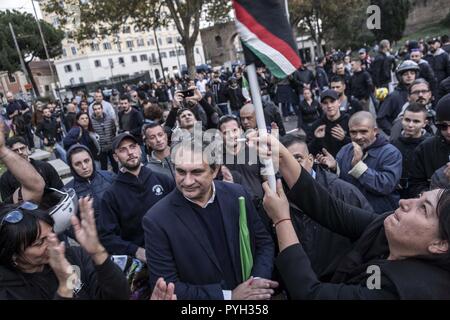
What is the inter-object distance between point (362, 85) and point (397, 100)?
8.88ft

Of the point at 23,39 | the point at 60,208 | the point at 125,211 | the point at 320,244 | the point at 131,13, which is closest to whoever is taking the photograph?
the point at 320,244

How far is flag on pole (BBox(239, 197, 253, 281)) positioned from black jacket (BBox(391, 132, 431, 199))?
6.32 feet

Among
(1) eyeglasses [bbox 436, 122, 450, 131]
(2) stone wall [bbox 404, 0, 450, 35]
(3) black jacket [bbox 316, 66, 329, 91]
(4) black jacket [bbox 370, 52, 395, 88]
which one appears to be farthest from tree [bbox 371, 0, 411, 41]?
(1) eyeglasses [bbox 436, 122, 450, 131]

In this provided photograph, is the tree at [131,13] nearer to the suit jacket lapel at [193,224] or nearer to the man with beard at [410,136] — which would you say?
the man with beard at [410,136]

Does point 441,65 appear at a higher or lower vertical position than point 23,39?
lower

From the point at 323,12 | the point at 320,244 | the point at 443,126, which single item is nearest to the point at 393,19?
the point at 323,12

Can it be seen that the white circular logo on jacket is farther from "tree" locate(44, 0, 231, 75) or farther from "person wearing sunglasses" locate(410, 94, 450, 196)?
"tree" locate(44, 0, 231, 75)

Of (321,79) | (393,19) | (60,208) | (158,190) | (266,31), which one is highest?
(393,19)

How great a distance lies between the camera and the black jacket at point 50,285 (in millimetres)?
1781

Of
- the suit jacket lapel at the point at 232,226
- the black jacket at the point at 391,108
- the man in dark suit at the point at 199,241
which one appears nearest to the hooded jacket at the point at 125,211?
the man in dark suit at the point at 199,241

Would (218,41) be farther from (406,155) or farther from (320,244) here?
(320,244)

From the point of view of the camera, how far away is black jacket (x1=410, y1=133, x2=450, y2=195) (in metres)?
3.04

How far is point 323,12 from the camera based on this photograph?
32.8m

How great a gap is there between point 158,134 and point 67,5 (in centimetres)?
1668
